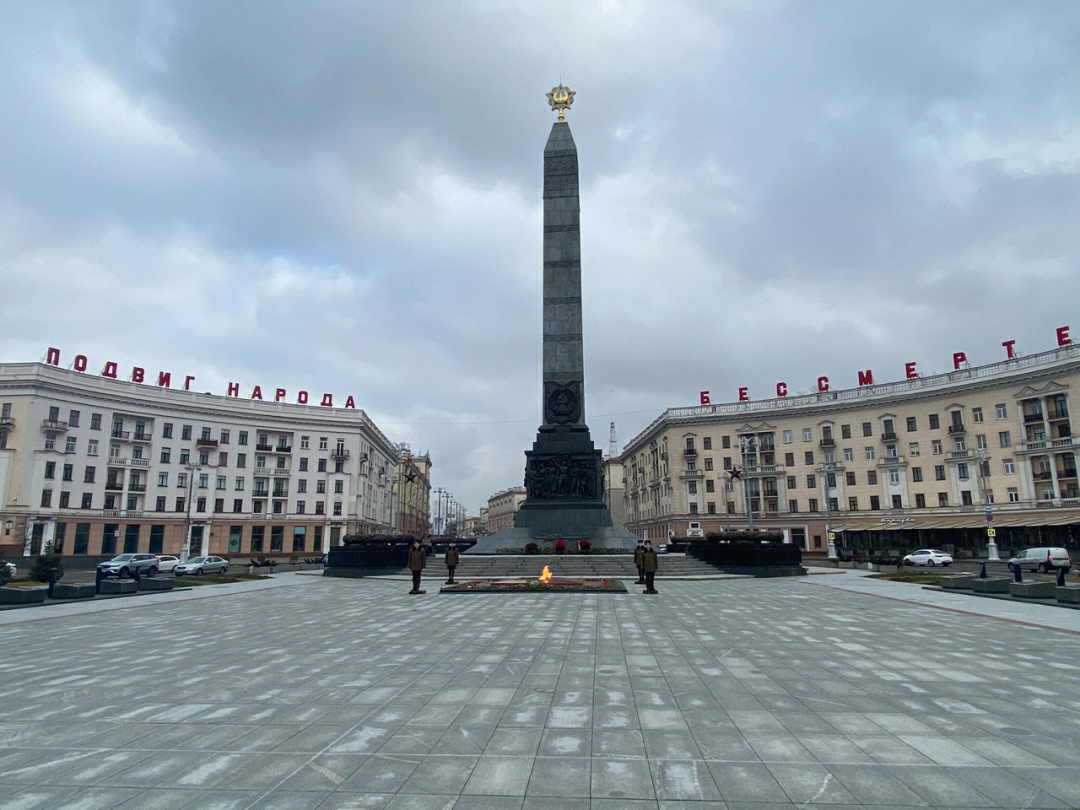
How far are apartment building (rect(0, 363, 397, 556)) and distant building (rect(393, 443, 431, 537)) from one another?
1832 centimetres

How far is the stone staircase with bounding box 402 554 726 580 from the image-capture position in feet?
92.4

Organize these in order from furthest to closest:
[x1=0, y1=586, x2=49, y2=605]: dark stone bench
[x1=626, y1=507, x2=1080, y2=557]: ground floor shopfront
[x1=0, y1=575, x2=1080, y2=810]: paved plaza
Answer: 1. [x1=626, y1=507, x2=1080, y2=557]: ground floor shopfront
2. [x1=0, y1=586, x2=49, y2=605]: dark stone bench
3. [x1=0, y1=575, x2=1080, y2=810]: paved plaza

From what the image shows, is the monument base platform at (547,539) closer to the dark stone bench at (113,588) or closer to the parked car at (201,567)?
the dark stone bench at (113,588)

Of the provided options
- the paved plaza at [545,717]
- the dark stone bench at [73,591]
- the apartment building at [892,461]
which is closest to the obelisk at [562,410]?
the apartment building at [892,461]

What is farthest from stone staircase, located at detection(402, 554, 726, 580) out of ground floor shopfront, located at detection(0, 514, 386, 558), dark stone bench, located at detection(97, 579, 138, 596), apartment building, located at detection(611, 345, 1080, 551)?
ground floor shopfront, located at detection(0, 514, 386, 558)

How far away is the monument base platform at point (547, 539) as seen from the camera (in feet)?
109

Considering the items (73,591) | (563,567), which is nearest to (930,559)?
(563,567)

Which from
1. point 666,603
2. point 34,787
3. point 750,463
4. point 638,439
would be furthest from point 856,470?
point 34,787

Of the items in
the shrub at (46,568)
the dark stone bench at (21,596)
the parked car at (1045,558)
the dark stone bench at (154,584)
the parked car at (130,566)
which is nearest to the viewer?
the dark stone bench at (21,596)

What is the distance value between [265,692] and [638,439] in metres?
89.0

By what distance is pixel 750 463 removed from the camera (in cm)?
7238

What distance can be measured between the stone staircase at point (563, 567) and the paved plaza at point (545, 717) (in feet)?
47.8

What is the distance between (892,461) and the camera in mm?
63656

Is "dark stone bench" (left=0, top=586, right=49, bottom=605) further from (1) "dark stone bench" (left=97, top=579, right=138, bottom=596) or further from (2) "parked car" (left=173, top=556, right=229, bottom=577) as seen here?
(2) "parked car" (left=173, top=556, right=229, bottom=577)
